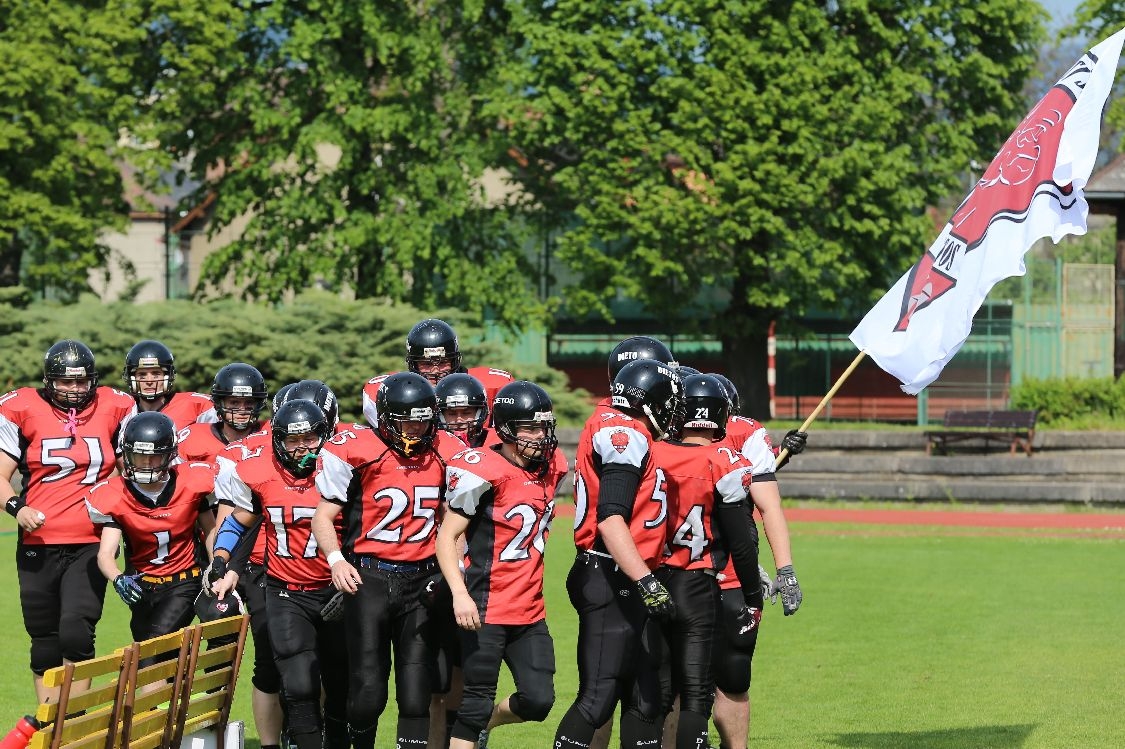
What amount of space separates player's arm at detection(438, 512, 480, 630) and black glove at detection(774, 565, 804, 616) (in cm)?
164

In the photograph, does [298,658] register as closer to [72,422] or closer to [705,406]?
[705,406]

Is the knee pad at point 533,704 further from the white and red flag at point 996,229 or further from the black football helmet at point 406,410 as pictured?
the white and red flag at point 996,229

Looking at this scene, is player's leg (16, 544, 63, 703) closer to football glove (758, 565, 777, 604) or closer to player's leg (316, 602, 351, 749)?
player's leg (316, 602, 351, 749)

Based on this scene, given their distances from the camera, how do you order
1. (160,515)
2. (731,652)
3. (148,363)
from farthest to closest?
(148,363)
(160,515)
(731,652)

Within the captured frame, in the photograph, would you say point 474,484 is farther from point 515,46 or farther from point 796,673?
point 515,46

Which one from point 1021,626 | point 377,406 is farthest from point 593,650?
point 1021,626

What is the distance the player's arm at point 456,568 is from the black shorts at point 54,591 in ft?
9.25

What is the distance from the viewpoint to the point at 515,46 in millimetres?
→ 36344

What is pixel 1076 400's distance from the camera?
2903cm

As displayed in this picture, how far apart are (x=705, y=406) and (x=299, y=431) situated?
1997 millimetres

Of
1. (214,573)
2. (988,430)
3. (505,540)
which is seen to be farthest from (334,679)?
(988,430)

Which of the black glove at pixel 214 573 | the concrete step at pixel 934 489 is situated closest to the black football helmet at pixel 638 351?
the black glove at pixel 214 573

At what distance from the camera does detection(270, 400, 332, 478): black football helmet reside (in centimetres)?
839

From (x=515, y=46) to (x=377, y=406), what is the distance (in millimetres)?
29183
